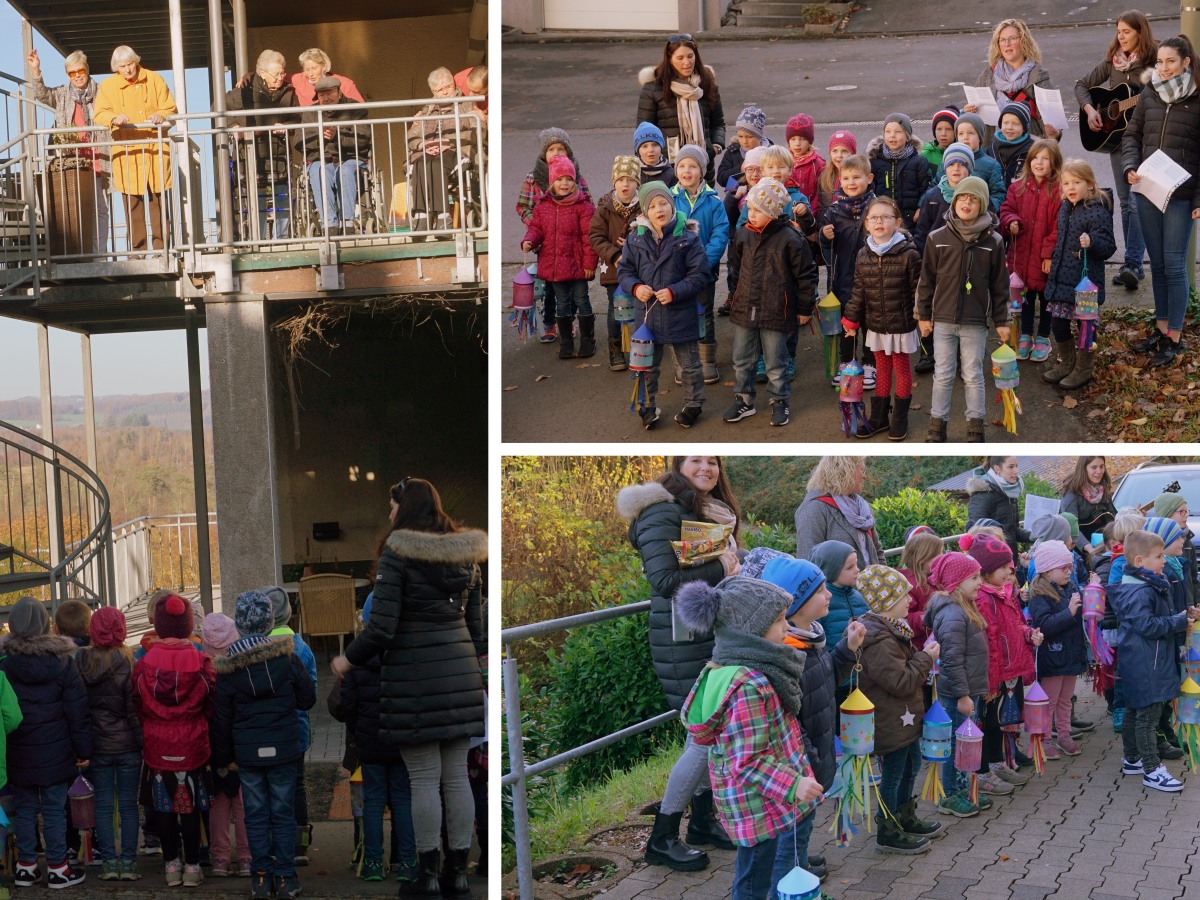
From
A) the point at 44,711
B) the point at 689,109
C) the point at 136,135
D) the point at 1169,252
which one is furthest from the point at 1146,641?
the point at 136,135

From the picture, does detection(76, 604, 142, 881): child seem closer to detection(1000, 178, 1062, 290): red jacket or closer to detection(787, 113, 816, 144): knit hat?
detection(787, 113, 816, 144): knit hat

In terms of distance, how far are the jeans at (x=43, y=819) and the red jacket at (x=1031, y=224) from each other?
5.88 metres

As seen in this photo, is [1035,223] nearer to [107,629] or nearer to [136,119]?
[107,629]

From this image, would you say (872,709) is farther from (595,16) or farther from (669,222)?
(595,16)

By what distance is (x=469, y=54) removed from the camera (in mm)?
14461

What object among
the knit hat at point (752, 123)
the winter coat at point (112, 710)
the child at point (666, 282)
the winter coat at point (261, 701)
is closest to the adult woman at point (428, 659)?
the winter coat at point (261, 701)

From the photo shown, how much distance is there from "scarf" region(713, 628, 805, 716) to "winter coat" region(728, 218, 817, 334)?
9.95ft

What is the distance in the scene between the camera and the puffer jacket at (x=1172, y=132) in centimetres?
768

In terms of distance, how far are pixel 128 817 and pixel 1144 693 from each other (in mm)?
5114

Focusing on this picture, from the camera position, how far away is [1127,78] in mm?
8227

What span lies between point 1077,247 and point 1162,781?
9.65 ft

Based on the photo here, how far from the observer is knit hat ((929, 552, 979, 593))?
6422 mm

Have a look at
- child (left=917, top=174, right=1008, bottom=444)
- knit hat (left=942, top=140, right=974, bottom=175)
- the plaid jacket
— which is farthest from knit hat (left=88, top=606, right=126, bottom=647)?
knit hat (left=942, top=140, right=974, bottom=175)

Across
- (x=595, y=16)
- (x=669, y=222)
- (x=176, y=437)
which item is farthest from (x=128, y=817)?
(x=176, y=437)
